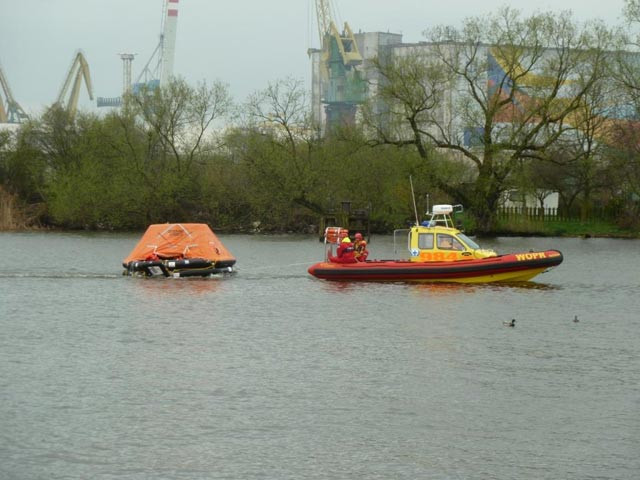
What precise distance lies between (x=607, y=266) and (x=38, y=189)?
1971 inches

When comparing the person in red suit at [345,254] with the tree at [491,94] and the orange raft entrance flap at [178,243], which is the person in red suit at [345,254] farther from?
the tree at [491,94]

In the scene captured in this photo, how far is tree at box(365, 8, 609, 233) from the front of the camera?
67562 mm

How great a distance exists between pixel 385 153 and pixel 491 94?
31.8ft

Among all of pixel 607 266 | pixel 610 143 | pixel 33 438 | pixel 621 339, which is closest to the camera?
pixel 33 438

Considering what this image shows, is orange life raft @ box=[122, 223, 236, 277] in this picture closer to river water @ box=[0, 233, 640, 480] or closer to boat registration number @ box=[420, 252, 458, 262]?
river water @ box=[0, 233, 640, 480]

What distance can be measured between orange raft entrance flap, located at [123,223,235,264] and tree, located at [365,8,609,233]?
1109 inches

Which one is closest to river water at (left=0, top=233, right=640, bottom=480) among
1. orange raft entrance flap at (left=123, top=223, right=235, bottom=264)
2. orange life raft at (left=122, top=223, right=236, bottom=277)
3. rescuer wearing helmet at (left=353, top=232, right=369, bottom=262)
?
rescuer wearing helmet at (left=353, top=232, right=369, bottom=262)

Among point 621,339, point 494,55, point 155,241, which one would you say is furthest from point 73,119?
point 621,339

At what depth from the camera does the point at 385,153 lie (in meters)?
77.4

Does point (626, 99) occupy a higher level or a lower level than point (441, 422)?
higher

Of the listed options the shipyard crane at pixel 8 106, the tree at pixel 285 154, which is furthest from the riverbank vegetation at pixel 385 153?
the shipyard crane at pixel 8 106

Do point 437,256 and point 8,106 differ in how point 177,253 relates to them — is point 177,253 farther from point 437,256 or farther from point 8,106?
point 8,106

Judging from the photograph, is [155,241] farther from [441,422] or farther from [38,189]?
[38,189]

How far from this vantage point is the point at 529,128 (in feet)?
230
